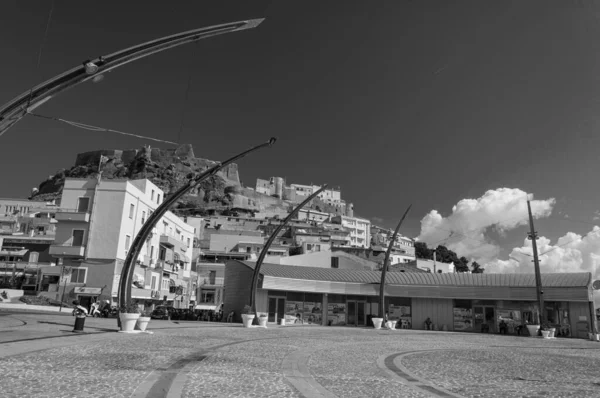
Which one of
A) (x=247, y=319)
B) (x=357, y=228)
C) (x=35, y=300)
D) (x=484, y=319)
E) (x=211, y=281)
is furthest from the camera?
(x=357, y=228)

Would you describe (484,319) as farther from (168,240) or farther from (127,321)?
(168,240)

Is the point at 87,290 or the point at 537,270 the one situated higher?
the point at 537,270

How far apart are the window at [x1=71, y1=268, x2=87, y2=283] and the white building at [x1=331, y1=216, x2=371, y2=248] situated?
10444 centimetres

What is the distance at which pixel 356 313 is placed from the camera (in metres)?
41.8

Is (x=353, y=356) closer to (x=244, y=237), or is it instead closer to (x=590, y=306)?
(x=590, y=306)

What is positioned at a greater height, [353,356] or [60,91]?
[60,91]

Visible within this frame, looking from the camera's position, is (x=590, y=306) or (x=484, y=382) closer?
(x=484, y=382)

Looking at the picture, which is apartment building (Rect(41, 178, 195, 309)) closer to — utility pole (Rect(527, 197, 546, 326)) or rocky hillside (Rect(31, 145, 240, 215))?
utility pole (Rect(527, 197, 546, 326))

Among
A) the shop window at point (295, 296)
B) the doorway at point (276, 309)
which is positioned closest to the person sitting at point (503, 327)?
the shop window at point (295, 296)

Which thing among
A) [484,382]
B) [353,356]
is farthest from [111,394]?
[353,356]

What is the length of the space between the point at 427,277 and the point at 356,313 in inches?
292

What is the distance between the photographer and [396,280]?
42.2 m

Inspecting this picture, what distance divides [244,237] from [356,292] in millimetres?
53955

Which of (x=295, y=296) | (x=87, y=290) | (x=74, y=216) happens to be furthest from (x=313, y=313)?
(x=74, y=216)
